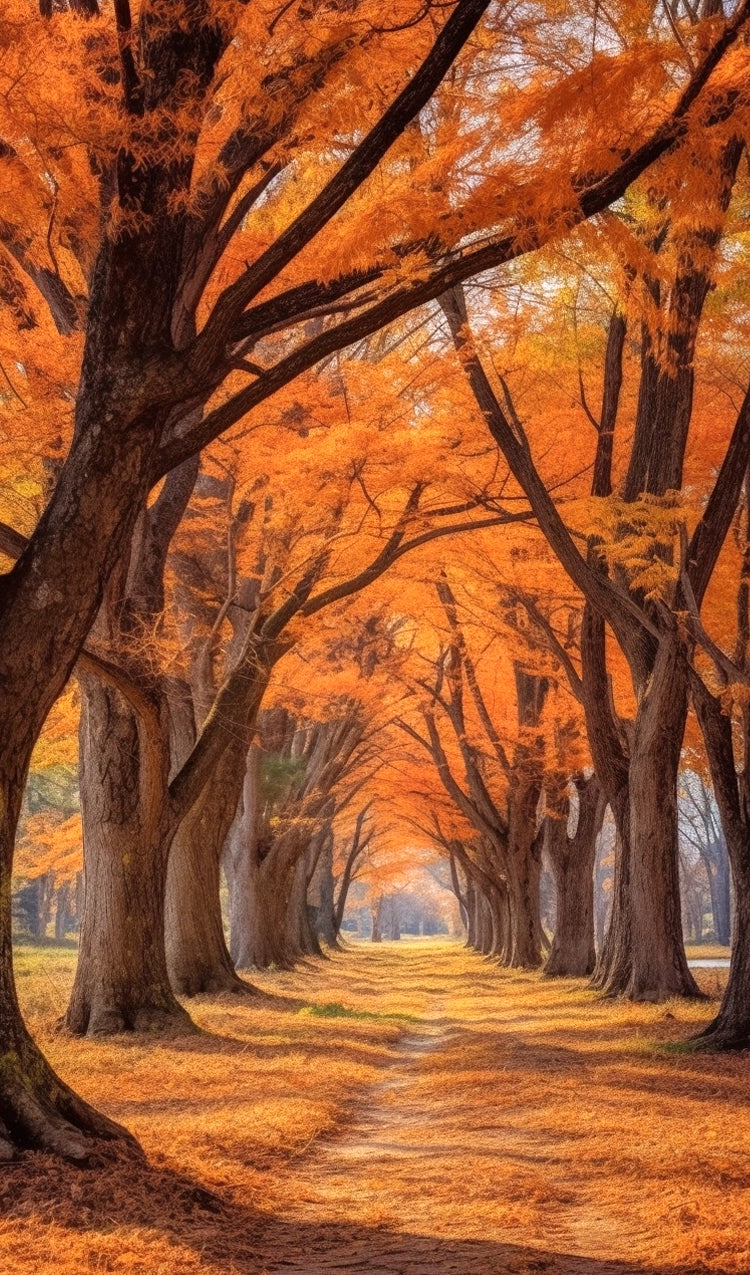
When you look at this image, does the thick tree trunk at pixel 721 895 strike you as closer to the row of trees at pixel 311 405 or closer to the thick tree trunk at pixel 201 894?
the row of trees at pixel 311 405

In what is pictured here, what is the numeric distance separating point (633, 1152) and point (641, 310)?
17.0 ft

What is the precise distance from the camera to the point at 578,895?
20.9 meters

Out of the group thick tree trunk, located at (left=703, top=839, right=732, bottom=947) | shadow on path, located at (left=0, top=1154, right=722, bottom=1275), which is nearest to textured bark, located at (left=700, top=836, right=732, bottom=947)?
thick tree trunk, located at (left=703, top=839, right=732, bottom=947)

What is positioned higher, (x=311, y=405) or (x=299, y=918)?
(x=311, y=405)

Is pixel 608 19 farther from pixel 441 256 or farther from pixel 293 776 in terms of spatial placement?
pixel 293 776

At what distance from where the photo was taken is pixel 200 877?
14625 mm

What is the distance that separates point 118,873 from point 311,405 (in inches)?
199

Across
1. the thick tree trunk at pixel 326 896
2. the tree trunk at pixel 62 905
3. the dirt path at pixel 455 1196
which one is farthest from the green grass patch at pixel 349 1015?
the tree trunk at pixel 62 905

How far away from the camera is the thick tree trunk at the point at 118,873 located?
431 inches

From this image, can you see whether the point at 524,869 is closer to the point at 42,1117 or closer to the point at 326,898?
the point at 326,898

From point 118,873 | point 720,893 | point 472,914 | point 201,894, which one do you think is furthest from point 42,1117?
point 720,893

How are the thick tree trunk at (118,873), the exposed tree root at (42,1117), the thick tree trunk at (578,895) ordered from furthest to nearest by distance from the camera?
the thick tree trunk at (578,895) → the thick tree trunk at (118,873) → the exposed tree root at (42,1117)

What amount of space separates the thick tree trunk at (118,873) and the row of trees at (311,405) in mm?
34

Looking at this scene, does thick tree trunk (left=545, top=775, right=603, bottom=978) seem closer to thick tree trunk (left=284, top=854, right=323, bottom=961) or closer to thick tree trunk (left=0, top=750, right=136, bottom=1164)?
thick tree trunk (left=284, top=854, right=323, bottom=961)
